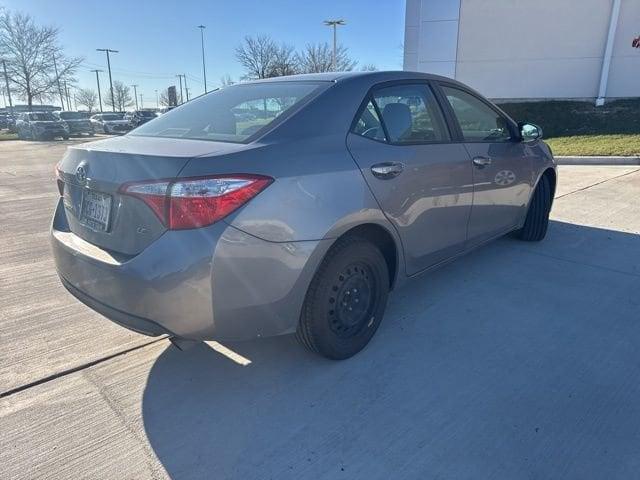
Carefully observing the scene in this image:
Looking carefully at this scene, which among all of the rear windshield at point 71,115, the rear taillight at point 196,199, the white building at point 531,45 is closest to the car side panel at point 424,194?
the rear taillight at point 196,199

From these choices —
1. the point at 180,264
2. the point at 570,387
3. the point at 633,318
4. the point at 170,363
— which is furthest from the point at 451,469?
the point at 633,318

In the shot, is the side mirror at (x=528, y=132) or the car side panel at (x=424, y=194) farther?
the side mirror at (x=528, y=132)

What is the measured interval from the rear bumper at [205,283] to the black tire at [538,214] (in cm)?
316

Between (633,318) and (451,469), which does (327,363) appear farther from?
(633,318)

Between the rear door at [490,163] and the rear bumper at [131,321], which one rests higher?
the rear door at [490,163]

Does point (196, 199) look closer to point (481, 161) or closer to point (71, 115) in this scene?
point (481, 161)

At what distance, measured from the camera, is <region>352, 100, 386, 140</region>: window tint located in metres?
2.66

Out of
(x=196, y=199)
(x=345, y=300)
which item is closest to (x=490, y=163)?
(x=345, y=300)

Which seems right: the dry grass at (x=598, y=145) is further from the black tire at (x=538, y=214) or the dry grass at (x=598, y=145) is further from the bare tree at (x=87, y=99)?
the bare tree at (x=87, y=99)

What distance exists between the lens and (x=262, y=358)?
284cm

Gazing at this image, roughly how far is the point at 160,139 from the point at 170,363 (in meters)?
1.31

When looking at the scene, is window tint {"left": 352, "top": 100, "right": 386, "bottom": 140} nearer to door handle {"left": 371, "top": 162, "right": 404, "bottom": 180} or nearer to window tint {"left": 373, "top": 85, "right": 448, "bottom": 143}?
window tint {"left": 373, "top": 85, "right": 448, "bottom": 143}

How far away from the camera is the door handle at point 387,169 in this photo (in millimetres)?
2617

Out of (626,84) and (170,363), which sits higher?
(626,84)
